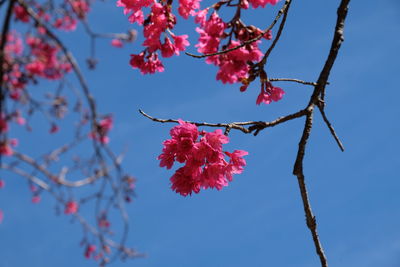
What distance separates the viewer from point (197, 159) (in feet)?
5.41

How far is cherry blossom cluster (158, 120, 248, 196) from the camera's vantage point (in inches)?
64.2

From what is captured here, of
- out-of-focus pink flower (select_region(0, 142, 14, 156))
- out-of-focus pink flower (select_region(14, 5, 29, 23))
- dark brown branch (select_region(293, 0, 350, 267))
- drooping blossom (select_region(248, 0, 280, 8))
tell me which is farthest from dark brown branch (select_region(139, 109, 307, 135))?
out-of-focus pink flower (select_region(14, 5, 29, 23))

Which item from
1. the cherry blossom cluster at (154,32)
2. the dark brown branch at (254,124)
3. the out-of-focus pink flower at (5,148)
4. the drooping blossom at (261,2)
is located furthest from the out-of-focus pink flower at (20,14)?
the dark brown branch at (254,124)

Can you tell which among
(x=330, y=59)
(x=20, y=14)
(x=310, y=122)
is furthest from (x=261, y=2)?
(x=20, y=14)

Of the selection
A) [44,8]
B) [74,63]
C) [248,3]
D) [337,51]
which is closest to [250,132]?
[337,51]

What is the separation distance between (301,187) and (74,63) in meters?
2.87

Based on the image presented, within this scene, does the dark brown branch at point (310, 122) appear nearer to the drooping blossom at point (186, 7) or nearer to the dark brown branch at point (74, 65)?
the drooping blossom at point (186, 7)

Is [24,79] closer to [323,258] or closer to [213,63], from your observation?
[213,63]

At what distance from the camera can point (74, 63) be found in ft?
12.2

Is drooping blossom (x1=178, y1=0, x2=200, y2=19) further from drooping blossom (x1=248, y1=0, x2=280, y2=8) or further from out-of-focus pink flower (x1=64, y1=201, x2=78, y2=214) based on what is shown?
out-of-focus pink flower (x1=64, y1=201, x2=78, y2=214)

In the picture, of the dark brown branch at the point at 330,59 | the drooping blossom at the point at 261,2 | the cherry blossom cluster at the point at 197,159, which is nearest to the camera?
the dark brown branch at the point at 330,59

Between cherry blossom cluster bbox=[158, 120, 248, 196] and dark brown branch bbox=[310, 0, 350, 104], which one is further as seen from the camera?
cherry blossom cluster bbox=[158, 120, 248, 196]

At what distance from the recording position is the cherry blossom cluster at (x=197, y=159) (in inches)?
64.2

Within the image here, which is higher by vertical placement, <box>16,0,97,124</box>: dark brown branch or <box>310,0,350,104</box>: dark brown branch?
<box>16,0,97,124</box>: dark brown branch
